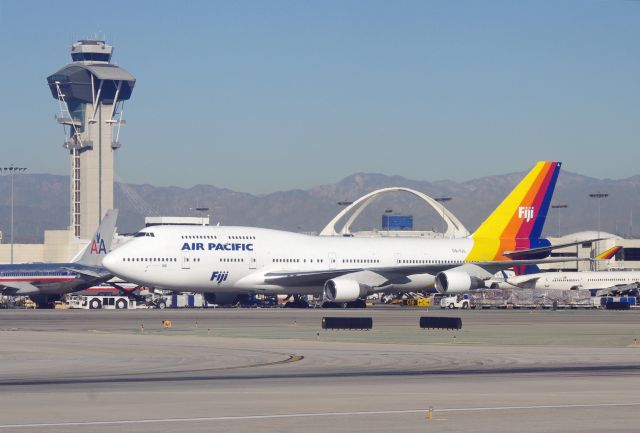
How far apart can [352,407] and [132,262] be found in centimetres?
6532

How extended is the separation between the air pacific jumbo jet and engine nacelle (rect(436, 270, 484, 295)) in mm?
75

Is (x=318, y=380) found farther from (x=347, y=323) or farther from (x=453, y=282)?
(x=453, y=282)

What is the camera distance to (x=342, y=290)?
8856 cm

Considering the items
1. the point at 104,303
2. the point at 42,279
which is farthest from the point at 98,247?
the point at 104,303

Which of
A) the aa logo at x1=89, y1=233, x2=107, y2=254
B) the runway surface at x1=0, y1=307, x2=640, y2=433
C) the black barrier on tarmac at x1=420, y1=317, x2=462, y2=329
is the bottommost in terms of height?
the runway surface at x1=0, y1=307, x2=640, y2=433

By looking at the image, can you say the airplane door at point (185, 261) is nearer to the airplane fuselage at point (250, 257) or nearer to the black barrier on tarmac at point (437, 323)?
the airplane fuselage at point (250, 257)

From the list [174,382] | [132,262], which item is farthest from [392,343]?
[132,262]

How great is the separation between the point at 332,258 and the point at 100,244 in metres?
36.9

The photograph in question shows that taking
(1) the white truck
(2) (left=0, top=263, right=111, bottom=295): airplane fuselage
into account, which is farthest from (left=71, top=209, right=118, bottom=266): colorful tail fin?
(1) the white truck

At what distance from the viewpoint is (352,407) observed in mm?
23672

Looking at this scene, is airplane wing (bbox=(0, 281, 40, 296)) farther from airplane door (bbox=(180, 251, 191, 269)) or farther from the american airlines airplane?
airplane door (bbox=(180, 251, 191, 269))

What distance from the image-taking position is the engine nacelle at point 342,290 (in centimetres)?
8856

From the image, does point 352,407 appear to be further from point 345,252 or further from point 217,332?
point 345,252

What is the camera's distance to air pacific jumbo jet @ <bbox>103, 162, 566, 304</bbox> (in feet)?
289
